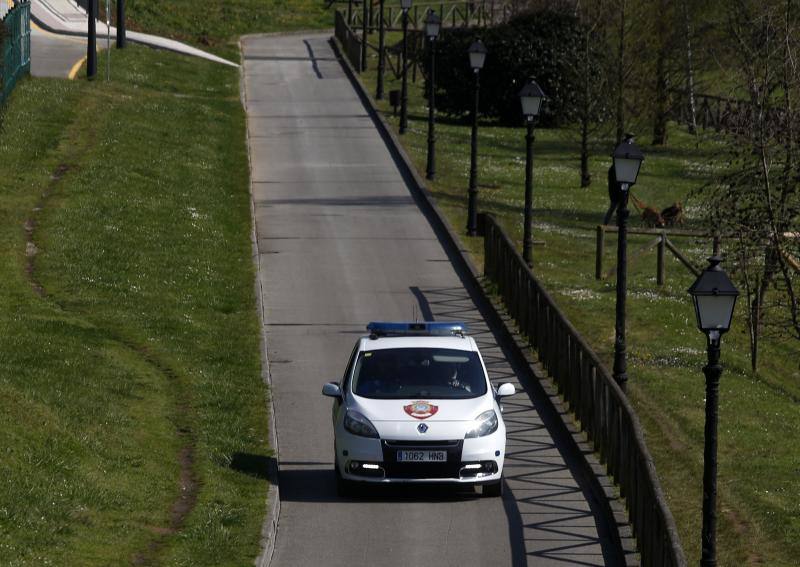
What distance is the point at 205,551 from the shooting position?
1466cm

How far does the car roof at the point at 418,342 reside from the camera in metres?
18.2

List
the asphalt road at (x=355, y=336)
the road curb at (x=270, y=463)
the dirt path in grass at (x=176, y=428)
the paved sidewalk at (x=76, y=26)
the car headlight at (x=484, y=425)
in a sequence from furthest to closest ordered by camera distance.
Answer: the paved sidewalk at (x=76, y=26), the car headlight at (x=484, y=425), the asphalt road at (x=355, y=336), the road curb at (x=270, y=463), the dirt path in grass at (x=176, y=428)

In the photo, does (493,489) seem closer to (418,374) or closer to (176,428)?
(418,374)

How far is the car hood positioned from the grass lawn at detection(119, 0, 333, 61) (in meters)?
51.7

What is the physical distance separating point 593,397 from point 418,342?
2.56 m

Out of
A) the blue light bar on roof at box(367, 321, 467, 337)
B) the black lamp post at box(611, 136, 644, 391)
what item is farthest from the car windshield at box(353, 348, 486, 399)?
the black lamp post at box(611, 136, 644, 391)

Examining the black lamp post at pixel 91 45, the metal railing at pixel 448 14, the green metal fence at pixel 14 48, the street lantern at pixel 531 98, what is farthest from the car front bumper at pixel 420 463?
the metal railing at pixel 448 14

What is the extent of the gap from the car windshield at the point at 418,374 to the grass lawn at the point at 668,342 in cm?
294

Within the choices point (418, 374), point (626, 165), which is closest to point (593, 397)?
point (418, 374)

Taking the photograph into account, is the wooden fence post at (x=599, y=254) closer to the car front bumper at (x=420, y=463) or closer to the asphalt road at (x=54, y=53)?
the car front bumper at (x=420, y=463)

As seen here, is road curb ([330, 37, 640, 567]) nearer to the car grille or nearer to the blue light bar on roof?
the car grille

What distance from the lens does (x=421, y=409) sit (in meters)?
17.1

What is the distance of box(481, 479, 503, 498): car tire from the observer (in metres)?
17.2

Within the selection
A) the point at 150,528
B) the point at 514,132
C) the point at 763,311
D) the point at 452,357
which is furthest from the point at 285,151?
the point at 150,528
